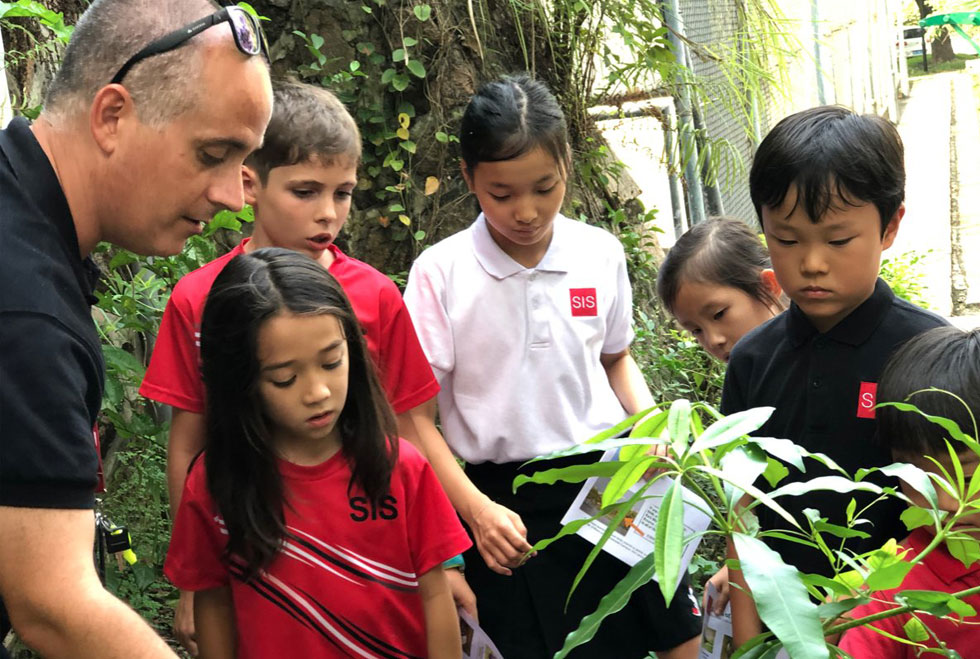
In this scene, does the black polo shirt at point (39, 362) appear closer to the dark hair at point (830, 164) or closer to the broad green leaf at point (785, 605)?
the broad green leaf at point (785, 605)

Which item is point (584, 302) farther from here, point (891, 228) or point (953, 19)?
point (953, 19)

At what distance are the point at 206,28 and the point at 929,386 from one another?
142cm

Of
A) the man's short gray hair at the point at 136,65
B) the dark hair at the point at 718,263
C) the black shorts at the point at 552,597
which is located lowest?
the black shorts at the point at 552,597

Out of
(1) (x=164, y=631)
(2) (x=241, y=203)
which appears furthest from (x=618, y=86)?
(2) (x=241, y=203)

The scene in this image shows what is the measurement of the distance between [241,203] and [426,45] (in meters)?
2.70

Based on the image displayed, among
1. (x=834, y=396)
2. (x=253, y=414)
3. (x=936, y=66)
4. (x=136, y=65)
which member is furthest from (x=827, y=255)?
(x=936, y=66)

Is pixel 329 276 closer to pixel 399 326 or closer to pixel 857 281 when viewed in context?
pixel 399 326

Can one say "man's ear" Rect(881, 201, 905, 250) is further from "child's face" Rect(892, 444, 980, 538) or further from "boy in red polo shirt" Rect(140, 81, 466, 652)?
"boy in red polo shirt" Rect(140, 81, 466, 652)

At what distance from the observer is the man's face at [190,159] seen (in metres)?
1.84

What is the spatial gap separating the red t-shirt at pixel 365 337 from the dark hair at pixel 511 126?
428 mm

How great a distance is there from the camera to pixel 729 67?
497cm

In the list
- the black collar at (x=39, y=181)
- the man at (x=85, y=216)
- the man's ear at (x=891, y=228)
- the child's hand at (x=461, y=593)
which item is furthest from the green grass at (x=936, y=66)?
the black collar at (x=39, y=181)

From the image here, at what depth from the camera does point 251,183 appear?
2.81 meters

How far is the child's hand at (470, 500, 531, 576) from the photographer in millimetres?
2549
